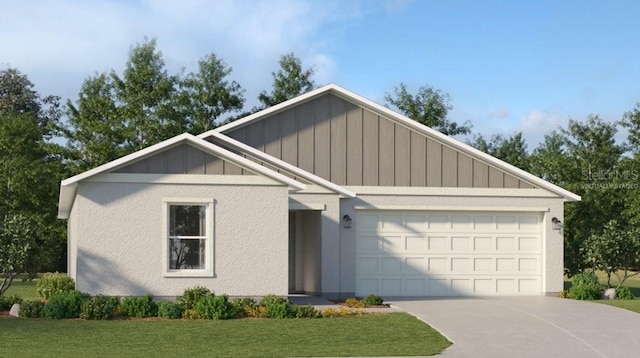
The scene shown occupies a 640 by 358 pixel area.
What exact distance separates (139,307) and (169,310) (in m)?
0.70

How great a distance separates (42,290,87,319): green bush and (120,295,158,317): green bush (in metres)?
0.93

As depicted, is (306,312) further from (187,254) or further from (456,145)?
(456,145)

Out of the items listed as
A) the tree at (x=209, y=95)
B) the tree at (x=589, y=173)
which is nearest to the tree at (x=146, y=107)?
the tree at (x=209, y=95)

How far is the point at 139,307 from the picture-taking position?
65.2 ft

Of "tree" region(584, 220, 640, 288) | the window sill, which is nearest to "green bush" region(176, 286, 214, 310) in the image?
the window sill

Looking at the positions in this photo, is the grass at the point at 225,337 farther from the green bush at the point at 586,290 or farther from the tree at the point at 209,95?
the tree at the point at 209,95

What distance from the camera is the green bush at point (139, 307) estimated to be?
19.8 metres

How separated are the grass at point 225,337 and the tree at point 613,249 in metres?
9.97

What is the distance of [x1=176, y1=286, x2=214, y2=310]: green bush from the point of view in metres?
20.5

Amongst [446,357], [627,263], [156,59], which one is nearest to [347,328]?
[446,357]

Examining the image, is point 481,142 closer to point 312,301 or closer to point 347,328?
point 312,301

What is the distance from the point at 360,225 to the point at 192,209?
5365 mm

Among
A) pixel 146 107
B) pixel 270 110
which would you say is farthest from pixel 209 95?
pixel 270 110

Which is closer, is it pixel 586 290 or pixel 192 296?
pixel 192 296
